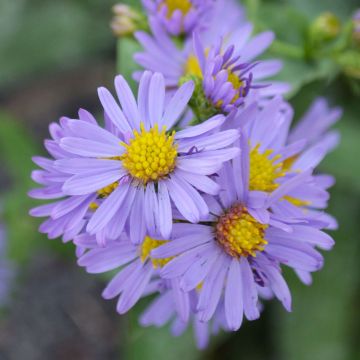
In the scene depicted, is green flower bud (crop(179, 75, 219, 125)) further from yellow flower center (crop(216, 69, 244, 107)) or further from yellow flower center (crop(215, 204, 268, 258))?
yellow flower center (crop(215, 204, 268, 258))

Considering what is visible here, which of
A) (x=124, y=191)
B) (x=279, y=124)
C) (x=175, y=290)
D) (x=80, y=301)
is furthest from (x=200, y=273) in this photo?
(x=80, y=301)

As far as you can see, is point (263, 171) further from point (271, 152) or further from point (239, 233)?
point (239, 233)

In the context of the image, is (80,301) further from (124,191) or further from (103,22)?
(124,191)

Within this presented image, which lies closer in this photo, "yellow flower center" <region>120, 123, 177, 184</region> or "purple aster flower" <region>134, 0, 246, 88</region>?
"yellow flower center" <region>120, 123, 177, 184</region>

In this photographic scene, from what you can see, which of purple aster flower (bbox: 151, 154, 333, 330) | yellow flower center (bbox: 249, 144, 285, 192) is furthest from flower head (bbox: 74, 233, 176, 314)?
yellow flower center (bbox: 249, 144, 285, 192)

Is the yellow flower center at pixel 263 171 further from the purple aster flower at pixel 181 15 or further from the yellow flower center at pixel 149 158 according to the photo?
the purple aster flower at pixel 181 15

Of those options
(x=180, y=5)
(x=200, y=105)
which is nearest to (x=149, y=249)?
(x=200, y=105)
